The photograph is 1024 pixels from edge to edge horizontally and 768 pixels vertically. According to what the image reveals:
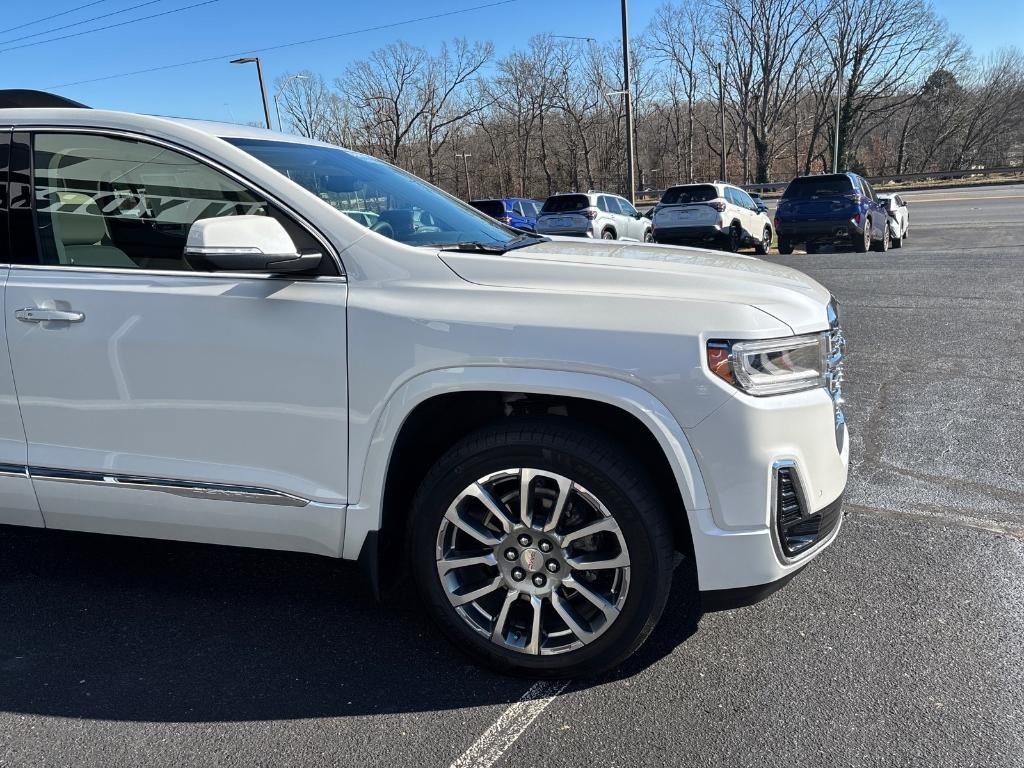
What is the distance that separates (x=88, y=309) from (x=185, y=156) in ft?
2.14

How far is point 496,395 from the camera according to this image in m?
2.58

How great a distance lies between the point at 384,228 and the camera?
9.44 ft

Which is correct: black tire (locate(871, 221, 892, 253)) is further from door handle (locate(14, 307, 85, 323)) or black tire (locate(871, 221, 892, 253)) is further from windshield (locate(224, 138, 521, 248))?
door handle (locate(14, 307, 85, 323))

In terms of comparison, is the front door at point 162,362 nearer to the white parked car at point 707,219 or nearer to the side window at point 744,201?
the white parked car at point 707,219

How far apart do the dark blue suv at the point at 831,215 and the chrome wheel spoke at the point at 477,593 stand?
1443 centimetres

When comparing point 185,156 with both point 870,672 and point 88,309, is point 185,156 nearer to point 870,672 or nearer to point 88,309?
point 88,309

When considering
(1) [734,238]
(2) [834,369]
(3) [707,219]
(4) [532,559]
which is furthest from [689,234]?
(4) [532,559]

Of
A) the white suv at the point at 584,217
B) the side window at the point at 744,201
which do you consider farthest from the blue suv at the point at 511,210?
the side window at the point at 744,201

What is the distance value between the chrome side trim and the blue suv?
68.0 feet

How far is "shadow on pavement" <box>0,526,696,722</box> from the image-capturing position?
8.43 ft

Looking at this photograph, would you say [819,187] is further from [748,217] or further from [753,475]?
[753,475]

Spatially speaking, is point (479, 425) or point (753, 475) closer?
point (753, 475)

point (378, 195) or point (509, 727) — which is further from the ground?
point (378, 195)

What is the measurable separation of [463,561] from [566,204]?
18.7m
